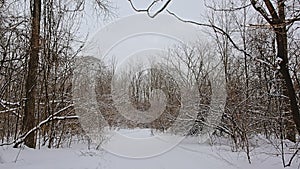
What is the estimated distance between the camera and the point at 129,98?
1228 centimetres

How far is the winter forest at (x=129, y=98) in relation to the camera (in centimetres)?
569

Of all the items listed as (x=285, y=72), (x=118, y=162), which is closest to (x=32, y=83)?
(x=118, y=162)

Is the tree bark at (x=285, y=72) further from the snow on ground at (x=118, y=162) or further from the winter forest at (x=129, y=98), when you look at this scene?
the snow on ground at (x=118, y=162)

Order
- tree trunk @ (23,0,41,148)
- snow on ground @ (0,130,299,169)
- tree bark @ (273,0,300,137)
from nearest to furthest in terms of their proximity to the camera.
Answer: tree bark @ (273,0,300,137), snow on ground @ (0,130,299,169), tree trunk @ (23,0,41,148)

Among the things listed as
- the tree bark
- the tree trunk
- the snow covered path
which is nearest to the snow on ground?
the snow covered path

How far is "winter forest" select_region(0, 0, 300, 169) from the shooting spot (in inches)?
224

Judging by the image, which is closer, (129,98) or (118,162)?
(118,162)

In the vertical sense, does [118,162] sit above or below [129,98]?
below

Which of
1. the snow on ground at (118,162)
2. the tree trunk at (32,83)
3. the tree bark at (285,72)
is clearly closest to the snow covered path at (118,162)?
the snow on ground at (118,162)

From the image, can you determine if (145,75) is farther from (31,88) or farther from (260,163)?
(260,163)

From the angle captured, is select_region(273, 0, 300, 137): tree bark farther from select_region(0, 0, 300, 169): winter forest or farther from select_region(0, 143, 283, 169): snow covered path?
select_region(0, 143, 283, 169): snow covered path

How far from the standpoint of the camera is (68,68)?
8.30 metres

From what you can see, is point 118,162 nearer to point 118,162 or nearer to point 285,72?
point 118,162

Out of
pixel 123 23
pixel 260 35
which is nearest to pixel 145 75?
pixel 260 35
